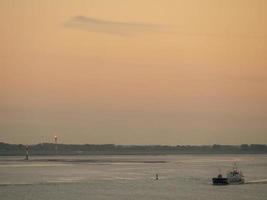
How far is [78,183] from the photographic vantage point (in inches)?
3738

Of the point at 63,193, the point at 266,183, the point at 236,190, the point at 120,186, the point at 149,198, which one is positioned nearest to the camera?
the point at 149,198

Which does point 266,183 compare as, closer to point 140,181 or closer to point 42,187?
point 140,181

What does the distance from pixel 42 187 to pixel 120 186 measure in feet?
35.6

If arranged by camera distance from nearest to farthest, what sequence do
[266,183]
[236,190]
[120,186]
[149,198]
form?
[149,198] → [236,190] → [120,186] → [266,183]

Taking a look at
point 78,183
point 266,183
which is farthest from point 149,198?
point 266,183

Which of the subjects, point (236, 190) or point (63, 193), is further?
point (236, 190)

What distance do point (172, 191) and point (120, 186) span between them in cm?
1106

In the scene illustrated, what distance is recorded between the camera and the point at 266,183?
97.1 m

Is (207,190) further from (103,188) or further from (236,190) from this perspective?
(103,188)

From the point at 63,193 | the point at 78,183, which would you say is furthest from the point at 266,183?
the point at 63,193

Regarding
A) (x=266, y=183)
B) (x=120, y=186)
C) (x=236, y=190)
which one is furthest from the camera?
(x=266, y=183)

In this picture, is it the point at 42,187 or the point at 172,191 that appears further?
the point at 42,187

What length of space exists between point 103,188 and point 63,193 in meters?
9.39

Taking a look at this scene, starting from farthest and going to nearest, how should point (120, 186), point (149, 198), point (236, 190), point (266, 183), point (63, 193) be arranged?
point (266, 183), point (120, 186), point (236, 190), point (63, 193), point (149, 198)
